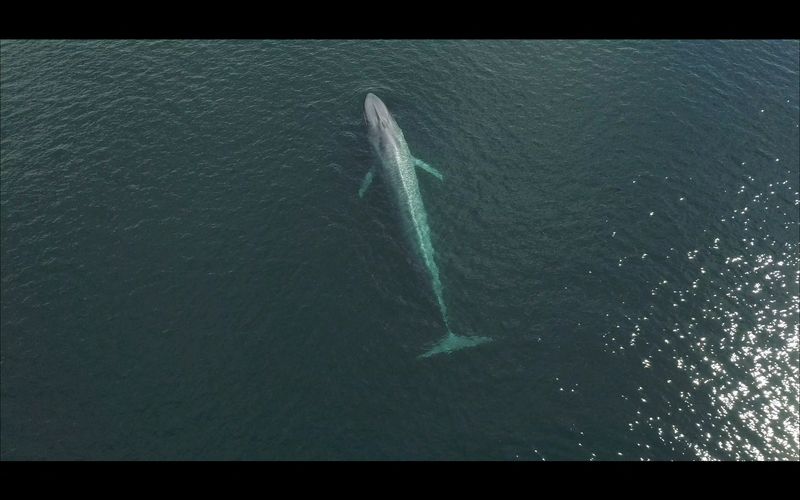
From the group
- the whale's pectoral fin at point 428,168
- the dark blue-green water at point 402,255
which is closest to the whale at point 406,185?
the whale's pectoral fin at point 428,168

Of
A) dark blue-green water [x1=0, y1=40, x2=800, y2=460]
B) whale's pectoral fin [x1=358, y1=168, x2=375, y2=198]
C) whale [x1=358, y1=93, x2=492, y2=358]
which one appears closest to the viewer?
dark blue-green water [x1=0, y1=40, x2=800, y2=460]

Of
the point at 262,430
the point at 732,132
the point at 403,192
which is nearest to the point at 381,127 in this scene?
the point at 403,192

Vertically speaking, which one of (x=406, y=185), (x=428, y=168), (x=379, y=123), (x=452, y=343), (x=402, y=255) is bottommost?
(x=452, y=343)

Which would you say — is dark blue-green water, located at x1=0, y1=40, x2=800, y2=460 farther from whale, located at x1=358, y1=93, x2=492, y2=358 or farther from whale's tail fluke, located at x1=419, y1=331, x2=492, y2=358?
whale, located at x1=358, y1=93, x2=492, y2=358

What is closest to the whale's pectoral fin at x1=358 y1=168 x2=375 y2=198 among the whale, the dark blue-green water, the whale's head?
the whale

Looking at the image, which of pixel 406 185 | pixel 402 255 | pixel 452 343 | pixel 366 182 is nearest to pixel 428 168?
pixel 406 185

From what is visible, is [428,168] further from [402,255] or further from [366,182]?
[402,255]
